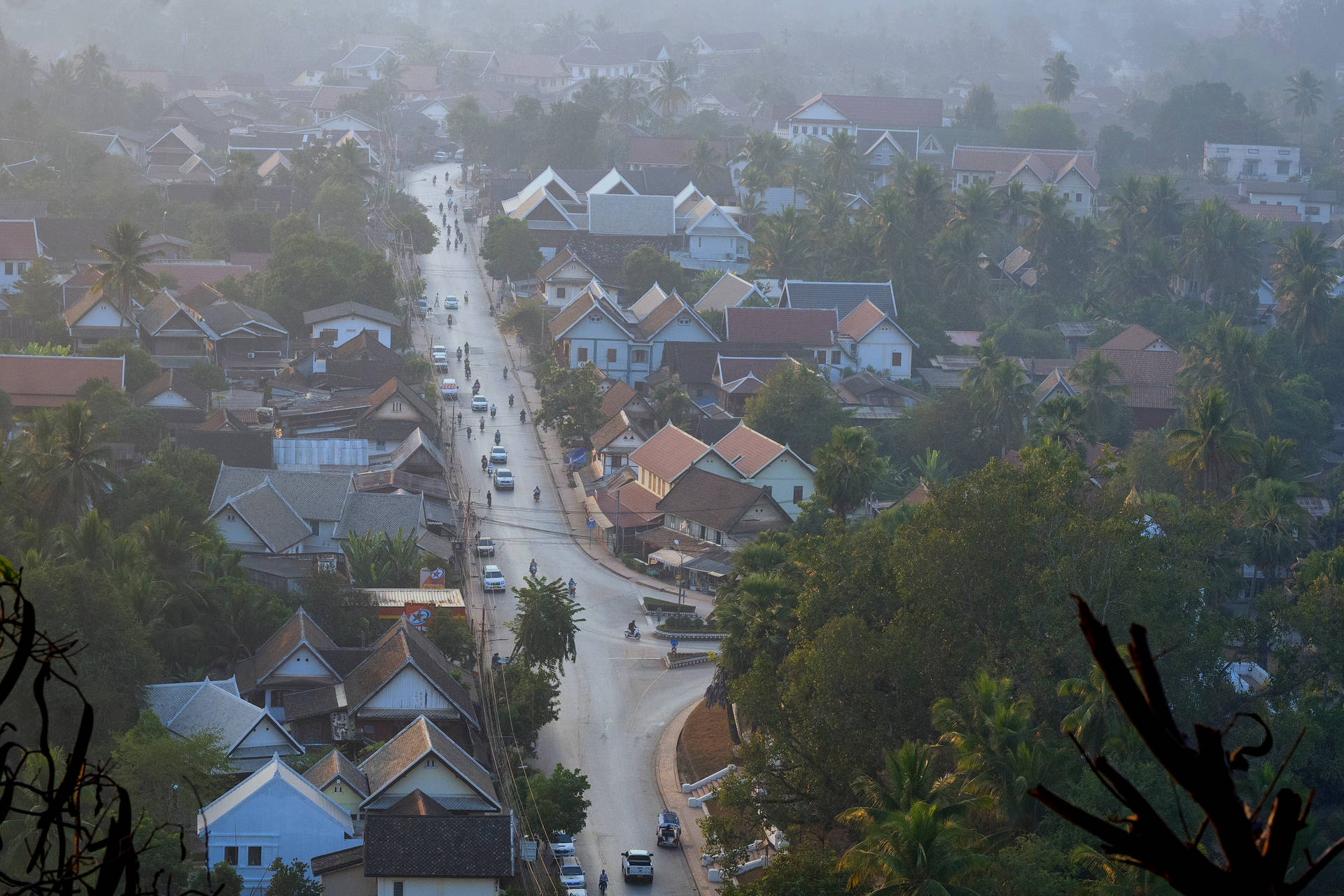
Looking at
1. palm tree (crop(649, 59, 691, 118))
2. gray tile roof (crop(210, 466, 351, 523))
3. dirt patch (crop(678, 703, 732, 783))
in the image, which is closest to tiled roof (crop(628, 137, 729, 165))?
palm tree (crop(649, 59, 691, 118))

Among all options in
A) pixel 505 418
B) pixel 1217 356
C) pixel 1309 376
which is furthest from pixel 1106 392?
pixel 505 418

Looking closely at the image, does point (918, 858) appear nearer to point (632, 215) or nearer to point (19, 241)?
point (19, 241)

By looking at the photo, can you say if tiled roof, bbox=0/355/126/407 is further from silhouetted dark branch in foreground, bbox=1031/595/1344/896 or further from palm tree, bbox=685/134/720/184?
silhouetted dark branch in foreground, bbox=1031/595/1344/896

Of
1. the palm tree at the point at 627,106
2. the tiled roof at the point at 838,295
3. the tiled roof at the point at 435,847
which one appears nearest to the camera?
the tiled roof at the point at 435,847

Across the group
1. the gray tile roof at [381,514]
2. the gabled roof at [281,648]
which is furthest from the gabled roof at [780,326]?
the gabled roof at [281,648]

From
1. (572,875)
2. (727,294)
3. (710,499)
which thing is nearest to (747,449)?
(710,499)

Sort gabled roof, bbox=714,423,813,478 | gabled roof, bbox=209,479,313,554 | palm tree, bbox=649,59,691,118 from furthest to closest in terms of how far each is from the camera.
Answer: palm tree, bbox=649,59,691,118, gabled roof, bbox=714,423,813,478, gabled roof, bbox=209,479,313,554

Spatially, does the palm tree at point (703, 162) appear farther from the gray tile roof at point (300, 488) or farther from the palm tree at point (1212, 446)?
the gray tile roof at point (300, 488)
